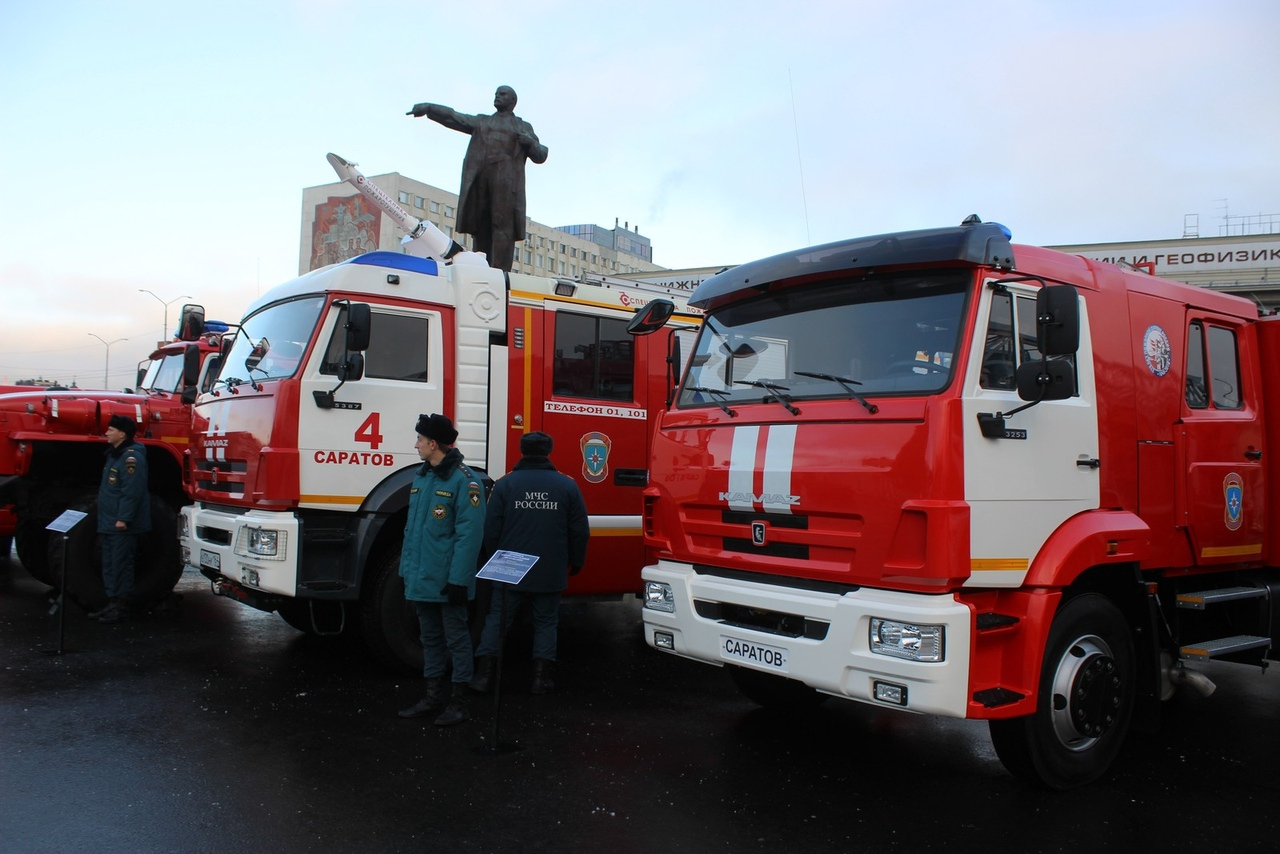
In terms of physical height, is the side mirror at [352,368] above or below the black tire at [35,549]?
above

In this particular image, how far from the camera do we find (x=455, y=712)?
577 centimetres

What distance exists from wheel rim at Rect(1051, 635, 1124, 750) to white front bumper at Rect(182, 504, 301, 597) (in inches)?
180

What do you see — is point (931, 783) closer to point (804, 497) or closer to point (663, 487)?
point (804, 497)

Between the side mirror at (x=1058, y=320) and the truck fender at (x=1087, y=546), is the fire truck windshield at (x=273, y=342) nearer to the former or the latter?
the side mirror at (x=1058, y=320)

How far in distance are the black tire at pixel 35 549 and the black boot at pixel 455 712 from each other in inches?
237

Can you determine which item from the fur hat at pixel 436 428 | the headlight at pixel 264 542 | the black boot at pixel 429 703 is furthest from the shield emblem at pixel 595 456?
the headlight at pixel 264 542

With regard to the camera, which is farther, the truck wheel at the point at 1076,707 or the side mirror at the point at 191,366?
the side mirror at the point at 191,366

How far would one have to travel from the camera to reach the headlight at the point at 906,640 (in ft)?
13.4

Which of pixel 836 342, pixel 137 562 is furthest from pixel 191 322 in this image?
pixel 836 342

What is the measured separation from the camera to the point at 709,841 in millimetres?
4090

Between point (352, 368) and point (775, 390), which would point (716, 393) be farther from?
point (352, 368)

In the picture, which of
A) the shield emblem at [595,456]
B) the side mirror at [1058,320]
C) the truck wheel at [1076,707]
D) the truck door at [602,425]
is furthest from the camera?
the shield emblem at [595,456]

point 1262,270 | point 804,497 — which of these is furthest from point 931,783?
point 1262,270

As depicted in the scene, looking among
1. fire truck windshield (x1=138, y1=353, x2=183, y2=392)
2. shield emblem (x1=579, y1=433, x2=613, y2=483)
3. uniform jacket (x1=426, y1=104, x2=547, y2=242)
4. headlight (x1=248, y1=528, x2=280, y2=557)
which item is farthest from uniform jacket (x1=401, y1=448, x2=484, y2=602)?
fire truck windshield (x1=138, y1=353, x2=183, y2=392)
